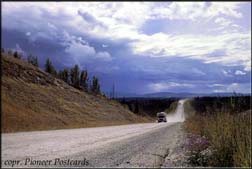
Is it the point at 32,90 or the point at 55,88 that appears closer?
the point at 32,90

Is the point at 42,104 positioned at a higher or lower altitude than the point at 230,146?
higher

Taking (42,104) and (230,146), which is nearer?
(230,146)

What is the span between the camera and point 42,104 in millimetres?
51906

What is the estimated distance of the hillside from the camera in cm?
4173

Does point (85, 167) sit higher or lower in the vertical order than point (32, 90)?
lower

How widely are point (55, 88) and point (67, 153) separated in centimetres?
5036

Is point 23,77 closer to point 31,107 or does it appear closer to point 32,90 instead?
point 32,90

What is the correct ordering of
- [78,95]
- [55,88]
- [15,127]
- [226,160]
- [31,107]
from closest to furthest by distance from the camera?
[226,160] → [15,127] → [31,107] → [55,88] → [78,95]

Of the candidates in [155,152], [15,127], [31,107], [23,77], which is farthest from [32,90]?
[155,152]

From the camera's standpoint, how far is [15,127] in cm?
3491

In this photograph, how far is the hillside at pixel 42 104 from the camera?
1643 inches

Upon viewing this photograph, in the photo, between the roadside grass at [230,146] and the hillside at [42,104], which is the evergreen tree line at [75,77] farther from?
the roadside grass at [230,146]

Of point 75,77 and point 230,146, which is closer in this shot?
point 230,146

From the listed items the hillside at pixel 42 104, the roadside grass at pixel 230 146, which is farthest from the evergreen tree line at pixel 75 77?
the roadside grass at pixel 230 146
